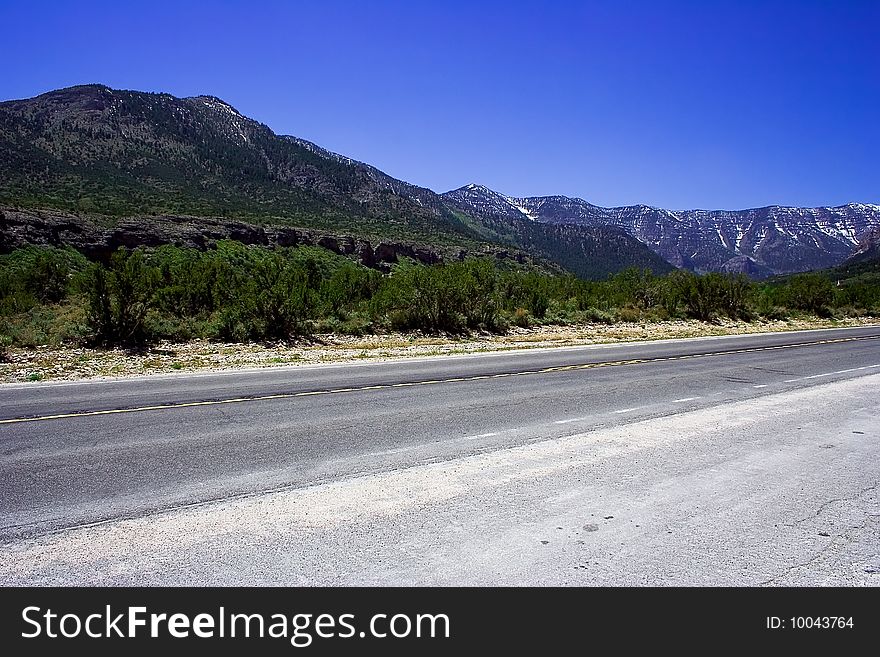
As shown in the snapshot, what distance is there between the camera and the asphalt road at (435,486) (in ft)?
12.6

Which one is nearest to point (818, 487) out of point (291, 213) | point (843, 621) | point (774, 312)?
point (843, 621)

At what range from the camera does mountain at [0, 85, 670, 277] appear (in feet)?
192

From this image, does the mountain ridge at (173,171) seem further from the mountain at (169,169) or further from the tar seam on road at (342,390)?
the tar seam on road at (342,390)

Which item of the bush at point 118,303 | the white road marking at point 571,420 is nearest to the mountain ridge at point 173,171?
the bush at point 118,303

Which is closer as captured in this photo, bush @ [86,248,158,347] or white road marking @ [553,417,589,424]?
white road marking @ [553,417,589,424]

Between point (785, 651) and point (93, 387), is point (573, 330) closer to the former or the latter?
point (93, 387)

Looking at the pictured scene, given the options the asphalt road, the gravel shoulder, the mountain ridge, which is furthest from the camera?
the mountain ridge

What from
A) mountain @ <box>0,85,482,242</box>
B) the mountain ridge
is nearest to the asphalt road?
the mountain ridge

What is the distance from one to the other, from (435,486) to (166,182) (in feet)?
292

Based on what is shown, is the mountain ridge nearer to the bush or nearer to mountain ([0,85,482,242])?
mountain ([0,85,482,242])

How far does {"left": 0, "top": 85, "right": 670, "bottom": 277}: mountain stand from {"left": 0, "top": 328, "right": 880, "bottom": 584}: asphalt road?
177ft

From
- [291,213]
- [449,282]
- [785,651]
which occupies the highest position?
[291,213]

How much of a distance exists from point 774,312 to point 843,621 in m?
40.5

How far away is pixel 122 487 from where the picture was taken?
17.0 ft
